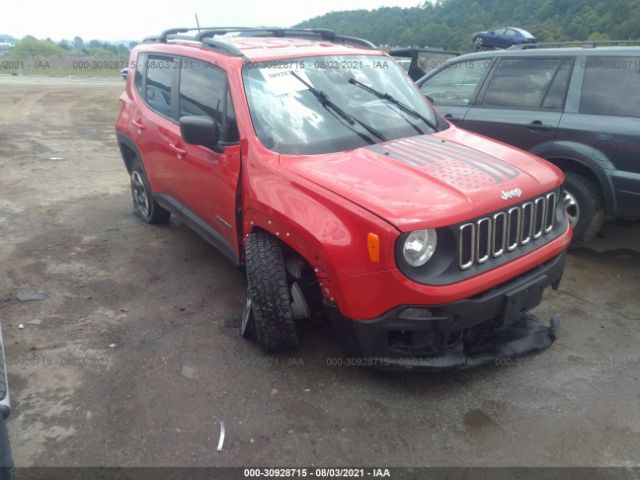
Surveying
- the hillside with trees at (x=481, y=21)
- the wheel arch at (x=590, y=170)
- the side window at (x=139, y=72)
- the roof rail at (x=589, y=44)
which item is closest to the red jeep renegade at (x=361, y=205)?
the side window at (x=139, y=72)

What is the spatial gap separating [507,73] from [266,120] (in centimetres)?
297

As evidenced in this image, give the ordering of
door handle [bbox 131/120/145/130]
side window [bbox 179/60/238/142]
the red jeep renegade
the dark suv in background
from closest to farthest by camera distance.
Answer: the red jeep renegade → side window [bbox 179/60/238/142] → the dark suv in background → door handle [bbox 131/120/145/130]

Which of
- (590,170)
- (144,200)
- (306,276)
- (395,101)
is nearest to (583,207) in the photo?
(590,170)

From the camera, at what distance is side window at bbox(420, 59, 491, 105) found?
5.42 m

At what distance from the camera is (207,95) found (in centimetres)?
389

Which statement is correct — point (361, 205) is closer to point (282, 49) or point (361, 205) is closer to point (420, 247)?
point (420, 247)

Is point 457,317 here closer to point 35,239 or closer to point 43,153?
point 35,239

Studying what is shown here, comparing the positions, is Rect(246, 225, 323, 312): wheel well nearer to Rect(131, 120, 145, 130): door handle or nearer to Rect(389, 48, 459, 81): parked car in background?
Rect(131, 120, 145, 130): door handle

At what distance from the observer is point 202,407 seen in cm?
289

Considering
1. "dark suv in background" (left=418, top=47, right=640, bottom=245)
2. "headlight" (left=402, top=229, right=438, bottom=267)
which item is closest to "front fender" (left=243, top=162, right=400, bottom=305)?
"headlight" (left=402, top=229, right=438, bottom=267)

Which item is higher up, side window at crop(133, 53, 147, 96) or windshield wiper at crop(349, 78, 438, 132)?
side window at crop(133, 53, 147, 96)

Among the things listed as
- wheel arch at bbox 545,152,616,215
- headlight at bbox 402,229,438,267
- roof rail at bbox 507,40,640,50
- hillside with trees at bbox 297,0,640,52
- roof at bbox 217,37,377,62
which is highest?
hillside with trees at bbox 297,0,640,52

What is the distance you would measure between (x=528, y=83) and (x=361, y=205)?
327 centimetres

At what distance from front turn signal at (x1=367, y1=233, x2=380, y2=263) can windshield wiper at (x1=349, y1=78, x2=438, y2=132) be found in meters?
1.62
